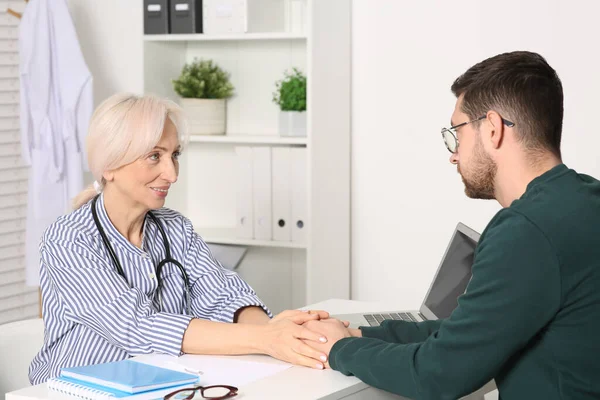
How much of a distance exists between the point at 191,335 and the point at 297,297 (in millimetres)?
2167

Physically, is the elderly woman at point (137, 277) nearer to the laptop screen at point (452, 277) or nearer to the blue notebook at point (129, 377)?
the blue notebook at point (129, 377)

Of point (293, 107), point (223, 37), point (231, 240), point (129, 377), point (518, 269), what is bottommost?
point (231, 240)

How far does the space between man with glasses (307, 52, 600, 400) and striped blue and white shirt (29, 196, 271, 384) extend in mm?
626

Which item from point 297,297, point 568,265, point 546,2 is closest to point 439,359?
point 568,265

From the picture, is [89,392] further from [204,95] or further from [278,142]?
[204,95]

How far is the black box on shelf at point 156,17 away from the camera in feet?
12.9

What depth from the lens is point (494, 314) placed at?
4.97ft

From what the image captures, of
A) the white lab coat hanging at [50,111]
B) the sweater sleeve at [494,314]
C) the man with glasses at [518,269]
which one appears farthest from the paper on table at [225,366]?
the white lab coat hanging at [50,111]

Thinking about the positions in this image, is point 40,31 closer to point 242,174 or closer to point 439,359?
point 242,174

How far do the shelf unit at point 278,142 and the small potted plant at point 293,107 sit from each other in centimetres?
7

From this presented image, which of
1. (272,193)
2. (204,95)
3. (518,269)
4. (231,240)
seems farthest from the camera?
(204,95)

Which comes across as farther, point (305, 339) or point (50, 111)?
point (50, 111)

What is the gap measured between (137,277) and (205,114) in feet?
6.11

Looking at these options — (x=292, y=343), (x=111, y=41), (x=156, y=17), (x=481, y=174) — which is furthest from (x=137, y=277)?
(x=111, y=41)
